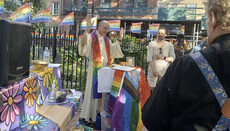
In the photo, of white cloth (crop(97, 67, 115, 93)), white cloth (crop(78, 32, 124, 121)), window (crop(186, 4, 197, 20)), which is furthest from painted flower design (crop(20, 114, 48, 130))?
window (crop(186, 4, 197, 20))

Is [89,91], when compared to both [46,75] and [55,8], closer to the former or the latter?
[46,75]

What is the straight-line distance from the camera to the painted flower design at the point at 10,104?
1.66m

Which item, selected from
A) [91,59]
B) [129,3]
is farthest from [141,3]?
[91,59]

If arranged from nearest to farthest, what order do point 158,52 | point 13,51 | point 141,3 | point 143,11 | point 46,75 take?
point 13,51 < point 46,75 < point 158,52 < point 143,11 < point 141,3

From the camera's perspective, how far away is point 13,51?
5.45ft

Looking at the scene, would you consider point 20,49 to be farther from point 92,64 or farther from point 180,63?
point 92,64

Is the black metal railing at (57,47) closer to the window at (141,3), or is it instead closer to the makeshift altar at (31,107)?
the makeshift altar at (31,107)

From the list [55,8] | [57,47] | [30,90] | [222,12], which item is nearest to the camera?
[222,12]

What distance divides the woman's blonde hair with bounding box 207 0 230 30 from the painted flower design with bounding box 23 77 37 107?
172 centimetres

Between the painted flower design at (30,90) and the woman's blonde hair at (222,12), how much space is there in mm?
1721

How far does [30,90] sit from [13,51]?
624mm

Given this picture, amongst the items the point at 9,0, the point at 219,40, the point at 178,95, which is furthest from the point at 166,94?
the point at 9,0

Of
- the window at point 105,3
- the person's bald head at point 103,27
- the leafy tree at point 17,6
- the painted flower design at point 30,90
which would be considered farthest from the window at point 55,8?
the painted flower design at point 30,90

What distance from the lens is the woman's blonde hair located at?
1052 millimetres
